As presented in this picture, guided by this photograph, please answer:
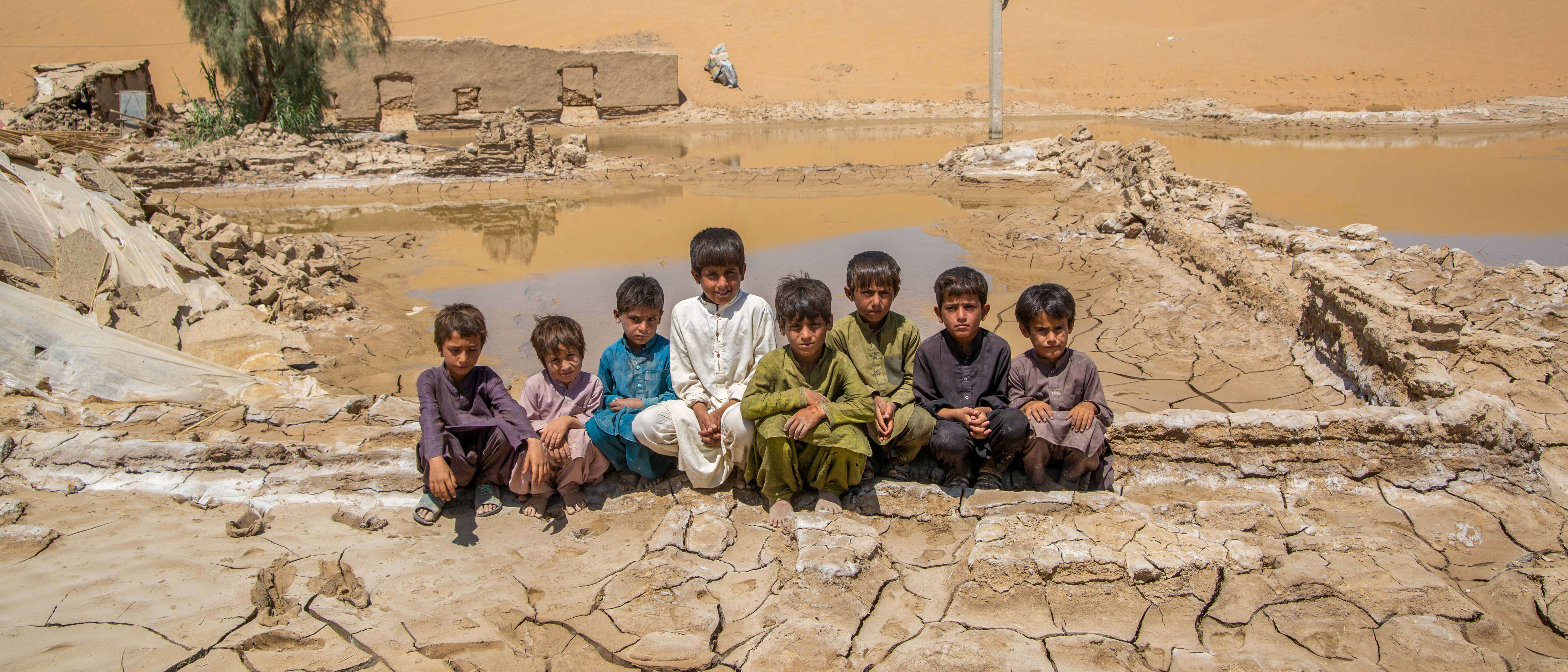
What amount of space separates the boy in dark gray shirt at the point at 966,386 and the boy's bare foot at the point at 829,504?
1.28ft

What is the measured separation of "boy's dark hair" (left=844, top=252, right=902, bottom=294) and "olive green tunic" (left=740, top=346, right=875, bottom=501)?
10.6 inches

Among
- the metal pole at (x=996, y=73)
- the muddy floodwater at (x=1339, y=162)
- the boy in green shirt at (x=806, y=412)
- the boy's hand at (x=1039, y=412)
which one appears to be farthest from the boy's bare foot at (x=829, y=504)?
the metal pole at (x=996, y=73)

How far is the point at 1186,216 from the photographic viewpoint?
302 inches

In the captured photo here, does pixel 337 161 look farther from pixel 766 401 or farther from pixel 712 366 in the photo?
pixel 766 401

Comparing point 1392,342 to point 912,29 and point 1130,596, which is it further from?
point 912,29

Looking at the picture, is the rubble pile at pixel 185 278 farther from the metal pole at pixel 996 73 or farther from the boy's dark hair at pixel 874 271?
the metal pole at pixel 996 73

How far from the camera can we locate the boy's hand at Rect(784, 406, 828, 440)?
2617 mm

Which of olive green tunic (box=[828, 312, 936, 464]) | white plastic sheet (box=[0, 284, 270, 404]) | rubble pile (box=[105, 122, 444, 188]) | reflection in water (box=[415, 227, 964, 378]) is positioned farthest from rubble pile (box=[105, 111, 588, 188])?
olive green tunic (box=[828, 312, 936, 464])

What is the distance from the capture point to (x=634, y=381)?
310 centimetres

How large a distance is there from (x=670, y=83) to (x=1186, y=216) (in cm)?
1837

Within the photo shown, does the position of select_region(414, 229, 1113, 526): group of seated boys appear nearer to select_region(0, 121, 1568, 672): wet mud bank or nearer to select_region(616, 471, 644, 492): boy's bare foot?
select_region(616, 471, 644, 492): boy's bare foot

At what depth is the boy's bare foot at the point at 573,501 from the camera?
2.96m

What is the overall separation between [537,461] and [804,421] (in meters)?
0.93

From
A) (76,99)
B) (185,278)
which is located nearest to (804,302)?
(185,278)
